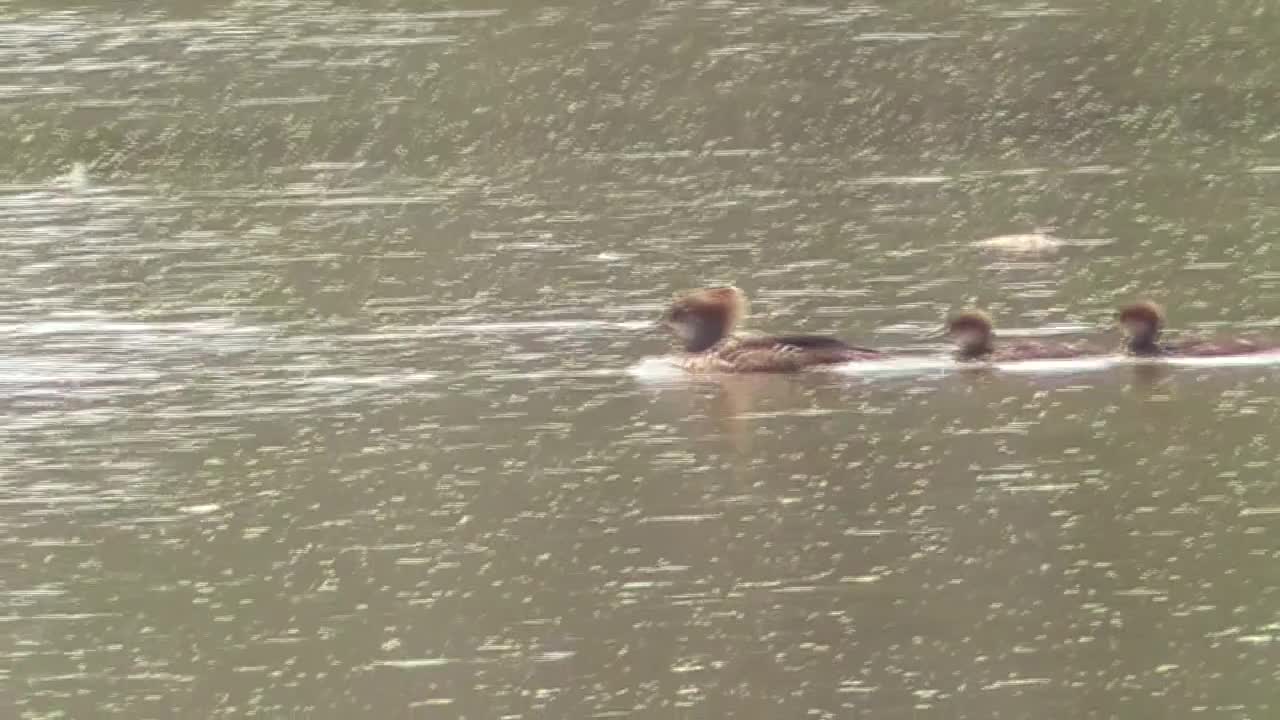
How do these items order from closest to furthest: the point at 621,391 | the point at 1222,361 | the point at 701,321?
1. the point at 621,391
2. the point at 1222,361
3. the point at 701,321

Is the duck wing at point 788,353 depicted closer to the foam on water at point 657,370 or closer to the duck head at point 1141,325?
the foam on water at point 657,370

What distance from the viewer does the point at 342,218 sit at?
8.54 m

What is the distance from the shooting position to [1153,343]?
6559 millimetres

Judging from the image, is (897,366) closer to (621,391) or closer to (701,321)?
(701,321)

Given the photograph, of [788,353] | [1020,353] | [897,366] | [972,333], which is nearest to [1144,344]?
[1020,353]

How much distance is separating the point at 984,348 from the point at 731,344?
0.59 m

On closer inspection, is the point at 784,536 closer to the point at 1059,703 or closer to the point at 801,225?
the point at 1059,703

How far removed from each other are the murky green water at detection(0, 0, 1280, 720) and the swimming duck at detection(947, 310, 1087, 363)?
122 millimetres

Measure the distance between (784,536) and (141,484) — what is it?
4.47ft

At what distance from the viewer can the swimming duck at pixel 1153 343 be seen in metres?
6.51

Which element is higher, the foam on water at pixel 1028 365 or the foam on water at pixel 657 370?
the foam on water at pixel 657 370

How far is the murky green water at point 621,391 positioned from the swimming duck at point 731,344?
0.31ft

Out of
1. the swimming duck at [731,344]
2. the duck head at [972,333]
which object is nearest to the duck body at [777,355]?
the swimming duck at [731,344]

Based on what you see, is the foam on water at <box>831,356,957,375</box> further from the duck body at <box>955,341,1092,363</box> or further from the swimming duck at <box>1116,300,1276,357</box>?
the swimming duck at <box>1116,300,1276,357</box>
